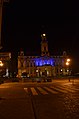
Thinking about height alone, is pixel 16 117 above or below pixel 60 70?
below

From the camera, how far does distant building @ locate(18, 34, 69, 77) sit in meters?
130

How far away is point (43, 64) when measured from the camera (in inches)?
5251

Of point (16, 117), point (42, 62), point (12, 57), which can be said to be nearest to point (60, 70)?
point (42, 62)

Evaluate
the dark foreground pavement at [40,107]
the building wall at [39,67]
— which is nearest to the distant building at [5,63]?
the building wall at [39,67]

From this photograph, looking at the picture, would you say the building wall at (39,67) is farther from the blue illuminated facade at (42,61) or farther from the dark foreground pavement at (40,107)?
the dark foreground pavement at (40,107)

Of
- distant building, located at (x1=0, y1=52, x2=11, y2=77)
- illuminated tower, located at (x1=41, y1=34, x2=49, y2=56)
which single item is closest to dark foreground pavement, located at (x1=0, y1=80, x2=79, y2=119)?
distant building, located at (x1=0, y1=52, x2=11, y2=77)

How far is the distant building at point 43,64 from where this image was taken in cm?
12988

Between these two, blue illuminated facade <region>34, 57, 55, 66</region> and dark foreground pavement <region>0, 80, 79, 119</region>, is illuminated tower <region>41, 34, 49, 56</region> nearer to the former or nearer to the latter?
blue illuminated facade <region>34, 57, 55, 66</region>

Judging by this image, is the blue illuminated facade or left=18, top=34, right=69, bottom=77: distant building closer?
left=18, top=34, right=69, bottom=77: distant building

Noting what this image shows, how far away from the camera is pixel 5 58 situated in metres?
131

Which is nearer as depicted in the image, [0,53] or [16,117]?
[16,117]

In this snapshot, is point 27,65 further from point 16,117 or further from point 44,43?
point 16,117

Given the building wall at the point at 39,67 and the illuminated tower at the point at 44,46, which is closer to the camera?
the illuminated tower at the point at 44,46

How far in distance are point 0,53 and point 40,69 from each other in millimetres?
22250
